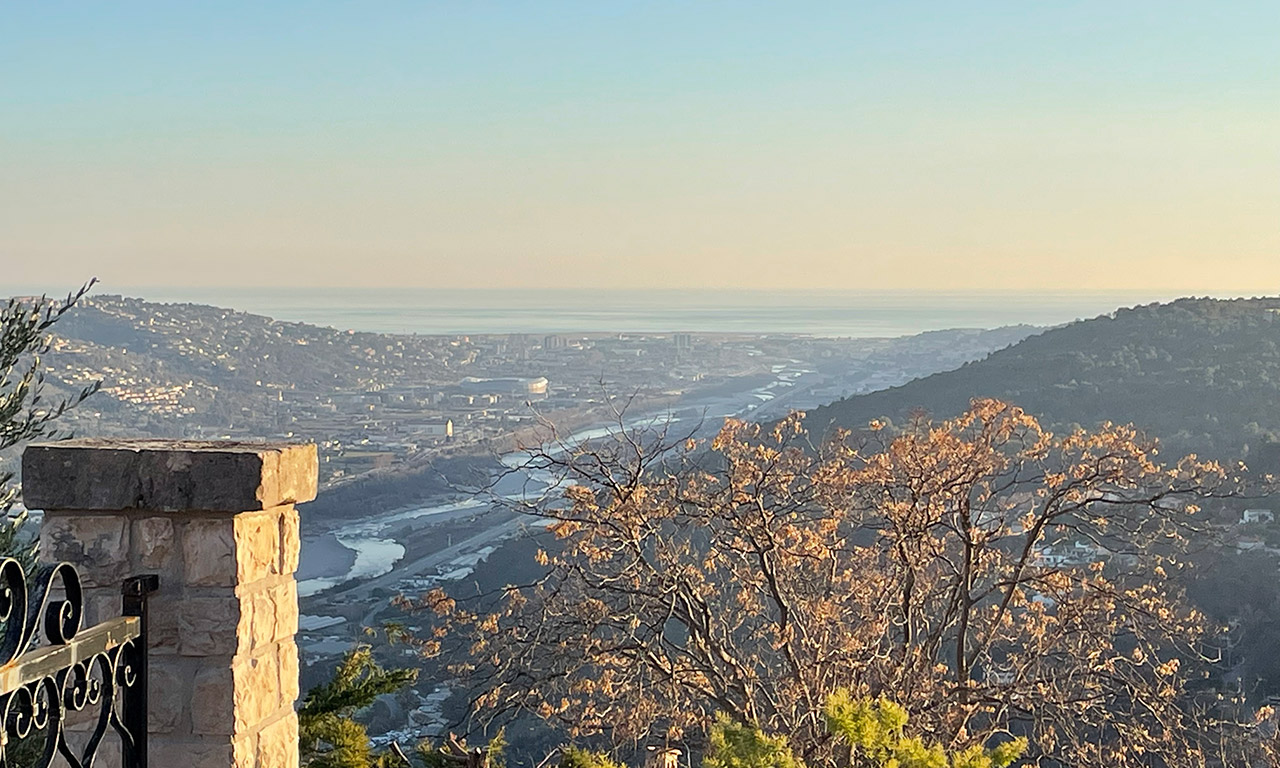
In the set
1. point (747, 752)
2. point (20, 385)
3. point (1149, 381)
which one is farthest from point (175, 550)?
point (1149, 381)

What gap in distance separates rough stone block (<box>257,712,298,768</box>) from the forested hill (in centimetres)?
2532

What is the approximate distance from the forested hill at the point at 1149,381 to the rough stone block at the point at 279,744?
83.1 feet

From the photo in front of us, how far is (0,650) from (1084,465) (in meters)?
A: 9.04

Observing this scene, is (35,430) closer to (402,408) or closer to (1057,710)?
(1057,710)

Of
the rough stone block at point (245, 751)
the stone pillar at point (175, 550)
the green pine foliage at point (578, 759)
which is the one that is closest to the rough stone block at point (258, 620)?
the stone pillar at point (175, 550)

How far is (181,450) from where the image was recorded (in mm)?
2979

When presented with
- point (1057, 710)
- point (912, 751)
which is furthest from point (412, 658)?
point (912, 751)

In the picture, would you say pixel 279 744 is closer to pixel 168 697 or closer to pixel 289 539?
pixel 168 697

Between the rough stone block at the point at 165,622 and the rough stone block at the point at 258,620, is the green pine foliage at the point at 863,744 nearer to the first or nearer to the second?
the rough stone block at the point at 258,620

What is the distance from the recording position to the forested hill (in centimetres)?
3191

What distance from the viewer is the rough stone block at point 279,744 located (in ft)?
10.4

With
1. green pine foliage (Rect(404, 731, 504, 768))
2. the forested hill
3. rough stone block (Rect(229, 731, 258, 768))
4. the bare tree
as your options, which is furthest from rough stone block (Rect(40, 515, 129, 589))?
the forested hill

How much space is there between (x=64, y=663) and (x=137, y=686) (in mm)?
437

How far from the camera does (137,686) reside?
2.68m
